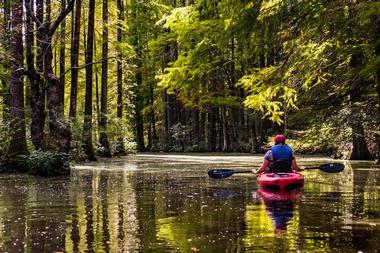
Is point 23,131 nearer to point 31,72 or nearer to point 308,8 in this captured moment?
point 31,72

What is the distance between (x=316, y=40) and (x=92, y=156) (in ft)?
47.7

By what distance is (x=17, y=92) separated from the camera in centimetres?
2011

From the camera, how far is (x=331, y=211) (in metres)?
10.1

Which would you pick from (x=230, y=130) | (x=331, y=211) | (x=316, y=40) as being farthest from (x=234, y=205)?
(x=230, y=130)

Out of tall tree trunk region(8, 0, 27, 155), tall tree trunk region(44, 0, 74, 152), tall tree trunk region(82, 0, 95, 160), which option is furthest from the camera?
tall tree trunk region(82, 0, 95, 160)

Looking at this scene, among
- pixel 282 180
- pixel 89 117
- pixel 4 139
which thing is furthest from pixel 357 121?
A: pixel 4 139

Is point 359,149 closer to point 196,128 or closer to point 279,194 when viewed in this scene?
point 279,194

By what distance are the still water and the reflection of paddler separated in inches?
0.7

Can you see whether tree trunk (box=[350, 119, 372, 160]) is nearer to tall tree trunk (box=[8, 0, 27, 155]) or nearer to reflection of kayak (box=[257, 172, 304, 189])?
reflection of kayak (box=[257, 172, 304, 189])

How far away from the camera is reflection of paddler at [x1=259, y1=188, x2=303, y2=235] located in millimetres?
8863

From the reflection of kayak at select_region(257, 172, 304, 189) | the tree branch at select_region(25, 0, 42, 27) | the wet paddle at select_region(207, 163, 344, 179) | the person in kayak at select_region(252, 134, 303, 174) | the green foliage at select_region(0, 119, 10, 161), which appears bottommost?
the reflection of kayak at select_region(257, 172, 304, 189)

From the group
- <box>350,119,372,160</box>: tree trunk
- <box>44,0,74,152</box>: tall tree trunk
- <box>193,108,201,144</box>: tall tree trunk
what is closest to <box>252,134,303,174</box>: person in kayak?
<box>44,0,74,152</box>: tall tree trunk

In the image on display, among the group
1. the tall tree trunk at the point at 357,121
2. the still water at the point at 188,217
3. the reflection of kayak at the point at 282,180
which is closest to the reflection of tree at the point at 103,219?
the still water at the point at 188,217

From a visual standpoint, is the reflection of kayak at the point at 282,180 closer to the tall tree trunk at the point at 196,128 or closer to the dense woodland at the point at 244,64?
the dense woodland at the point at 244,64
